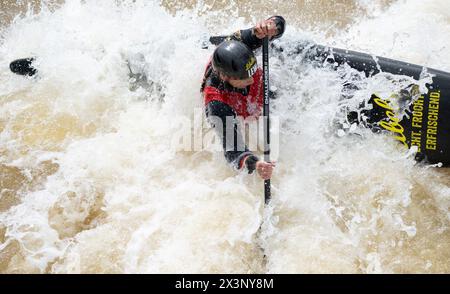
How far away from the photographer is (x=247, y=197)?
355cm

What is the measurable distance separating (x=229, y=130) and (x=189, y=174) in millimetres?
812

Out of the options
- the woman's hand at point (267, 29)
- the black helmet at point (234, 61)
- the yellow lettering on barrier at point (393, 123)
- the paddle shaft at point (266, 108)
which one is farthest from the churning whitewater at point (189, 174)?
the black helmet at point (234, 61)

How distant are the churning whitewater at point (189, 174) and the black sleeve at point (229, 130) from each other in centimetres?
52

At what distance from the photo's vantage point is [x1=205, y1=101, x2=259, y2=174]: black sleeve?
318 cm

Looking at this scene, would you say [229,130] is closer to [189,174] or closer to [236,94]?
[236,94]

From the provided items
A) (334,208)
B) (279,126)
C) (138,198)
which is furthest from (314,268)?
(138,198)

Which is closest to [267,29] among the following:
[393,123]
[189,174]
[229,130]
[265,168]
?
[229,130]

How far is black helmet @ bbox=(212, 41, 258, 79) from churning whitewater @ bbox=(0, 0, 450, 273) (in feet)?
2.67

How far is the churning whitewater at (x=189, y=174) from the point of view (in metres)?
3.26

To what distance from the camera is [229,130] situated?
3203 mm

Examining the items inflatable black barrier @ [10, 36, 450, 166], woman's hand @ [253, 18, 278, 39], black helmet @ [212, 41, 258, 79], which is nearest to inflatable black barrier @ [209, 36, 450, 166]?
inflatable black barrier @ [10, 36, 450, 166]

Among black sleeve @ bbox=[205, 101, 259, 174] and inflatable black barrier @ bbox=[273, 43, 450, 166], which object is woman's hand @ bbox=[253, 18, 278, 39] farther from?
inflatable black barrier @ bbox=[273, 43, 450, 166]

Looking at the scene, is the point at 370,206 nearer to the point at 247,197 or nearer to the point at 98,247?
the point at 247,197
